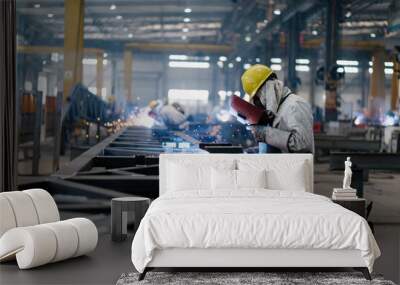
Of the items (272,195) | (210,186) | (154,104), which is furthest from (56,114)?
(272,195)

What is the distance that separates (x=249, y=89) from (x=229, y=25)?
96 cm

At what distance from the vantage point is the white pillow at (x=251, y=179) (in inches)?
211

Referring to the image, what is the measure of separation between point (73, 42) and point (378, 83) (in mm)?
3156

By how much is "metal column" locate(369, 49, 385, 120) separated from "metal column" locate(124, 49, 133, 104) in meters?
2.42

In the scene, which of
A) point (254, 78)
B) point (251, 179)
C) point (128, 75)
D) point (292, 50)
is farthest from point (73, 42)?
point (251, 179)

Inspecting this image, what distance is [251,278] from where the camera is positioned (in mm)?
4191

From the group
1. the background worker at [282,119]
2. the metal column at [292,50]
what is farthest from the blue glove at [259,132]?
the metal column at [292,50]

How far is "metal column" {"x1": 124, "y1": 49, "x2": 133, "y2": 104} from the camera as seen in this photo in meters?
7.17

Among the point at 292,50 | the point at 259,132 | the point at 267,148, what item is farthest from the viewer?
the point at 292,50

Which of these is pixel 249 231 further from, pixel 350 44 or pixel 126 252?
pixel 350 44

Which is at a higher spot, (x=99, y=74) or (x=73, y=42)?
(x=73, y=42)

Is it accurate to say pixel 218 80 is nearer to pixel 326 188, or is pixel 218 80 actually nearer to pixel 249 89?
pixel 249 89

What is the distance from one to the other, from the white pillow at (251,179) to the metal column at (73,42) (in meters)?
2.71

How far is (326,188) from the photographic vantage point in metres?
7.31
